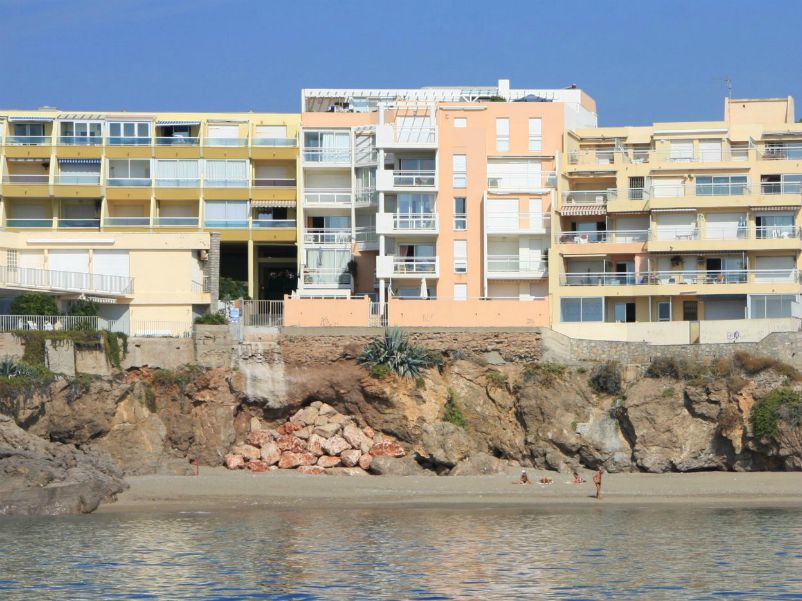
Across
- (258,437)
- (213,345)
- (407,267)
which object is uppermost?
(407,267)

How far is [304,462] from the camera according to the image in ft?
192

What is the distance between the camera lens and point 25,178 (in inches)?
3000

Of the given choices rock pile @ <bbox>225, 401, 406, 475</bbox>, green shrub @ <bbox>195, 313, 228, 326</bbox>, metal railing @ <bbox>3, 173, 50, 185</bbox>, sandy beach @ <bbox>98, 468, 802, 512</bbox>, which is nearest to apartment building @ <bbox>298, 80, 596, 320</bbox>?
green shrub @ <bbox>195, 313, 228, 326</bbox>

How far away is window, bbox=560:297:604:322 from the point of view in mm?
67250

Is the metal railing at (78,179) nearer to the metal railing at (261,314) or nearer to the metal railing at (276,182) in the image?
the metal railing at (276,182)

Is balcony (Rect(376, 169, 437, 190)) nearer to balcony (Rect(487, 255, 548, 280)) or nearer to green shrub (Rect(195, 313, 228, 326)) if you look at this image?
balcony (Rect(487, 255, 548, 280))

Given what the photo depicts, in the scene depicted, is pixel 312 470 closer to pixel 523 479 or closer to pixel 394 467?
pixel 394 467

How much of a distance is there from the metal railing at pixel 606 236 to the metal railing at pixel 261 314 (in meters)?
14.1

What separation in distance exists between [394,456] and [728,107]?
27.5 metres

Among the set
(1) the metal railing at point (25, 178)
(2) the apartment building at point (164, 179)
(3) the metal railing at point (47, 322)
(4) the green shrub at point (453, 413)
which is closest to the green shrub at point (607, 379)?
(4) the green shrub at point (453, 413)

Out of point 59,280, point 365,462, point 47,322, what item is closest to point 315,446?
point 365,462

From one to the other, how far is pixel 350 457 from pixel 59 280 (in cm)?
1501

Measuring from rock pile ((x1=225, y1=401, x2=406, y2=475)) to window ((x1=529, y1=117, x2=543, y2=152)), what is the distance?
19.1 meters

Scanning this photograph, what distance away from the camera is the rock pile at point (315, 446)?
5847 cm
